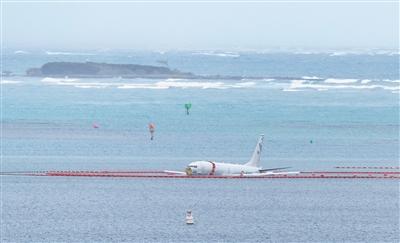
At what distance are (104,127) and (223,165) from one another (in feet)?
102

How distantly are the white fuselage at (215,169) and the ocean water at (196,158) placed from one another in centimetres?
71

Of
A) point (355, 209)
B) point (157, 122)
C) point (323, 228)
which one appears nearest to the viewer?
point (323, 228)

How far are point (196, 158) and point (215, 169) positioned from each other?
10488 millimetres

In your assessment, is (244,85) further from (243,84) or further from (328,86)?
(328,86)

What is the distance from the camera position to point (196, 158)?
78.1 m

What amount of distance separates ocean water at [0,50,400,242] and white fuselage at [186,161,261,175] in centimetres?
71

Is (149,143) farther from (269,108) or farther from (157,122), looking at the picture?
(269,108)

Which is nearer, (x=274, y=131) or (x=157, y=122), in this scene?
(x=274, y=131)

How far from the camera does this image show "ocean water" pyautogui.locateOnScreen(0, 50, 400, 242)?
51938mm

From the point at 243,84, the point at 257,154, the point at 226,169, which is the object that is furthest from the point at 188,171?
the point at 243,84

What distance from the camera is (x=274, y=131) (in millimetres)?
95688

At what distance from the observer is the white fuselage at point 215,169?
66875 mm

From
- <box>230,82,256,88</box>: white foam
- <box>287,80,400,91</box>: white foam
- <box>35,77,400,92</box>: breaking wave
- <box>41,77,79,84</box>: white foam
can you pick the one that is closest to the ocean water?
<box>287,80,400,91</box>: white foam

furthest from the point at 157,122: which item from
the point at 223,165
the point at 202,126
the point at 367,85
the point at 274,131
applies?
the point at 367,85
